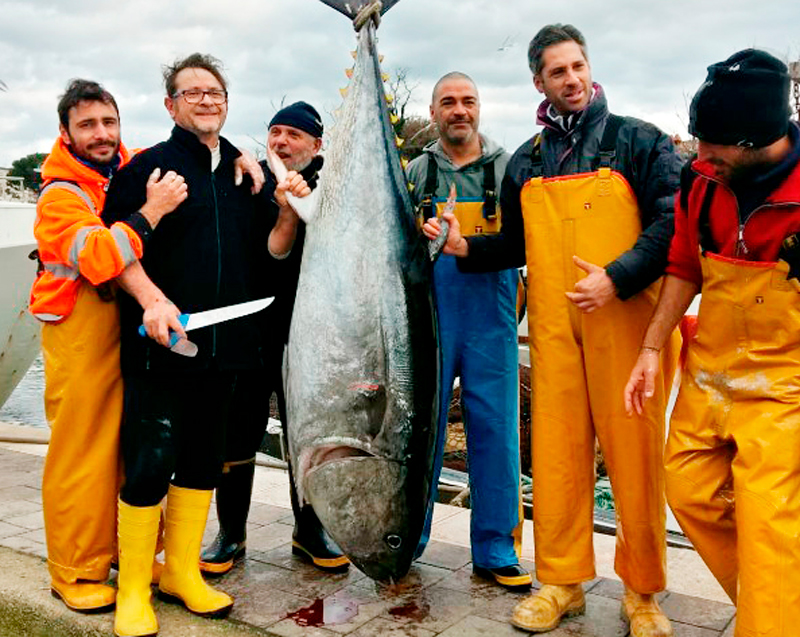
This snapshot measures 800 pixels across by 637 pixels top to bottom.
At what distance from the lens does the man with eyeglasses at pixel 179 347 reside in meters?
3.05

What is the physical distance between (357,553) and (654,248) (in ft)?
4.67

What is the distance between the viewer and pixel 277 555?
152 inches

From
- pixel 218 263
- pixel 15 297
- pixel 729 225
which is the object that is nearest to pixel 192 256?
pixel 218 263

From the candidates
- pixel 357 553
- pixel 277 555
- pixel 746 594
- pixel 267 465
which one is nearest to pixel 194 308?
pixel 357 553

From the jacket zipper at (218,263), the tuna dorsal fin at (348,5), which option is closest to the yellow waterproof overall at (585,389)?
the tuna dorsal fin at (348,5)

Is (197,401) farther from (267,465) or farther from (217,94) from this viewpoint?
(267,465)

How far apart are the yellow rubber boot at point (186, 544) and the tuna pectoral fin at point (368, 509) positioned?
1.99 ft

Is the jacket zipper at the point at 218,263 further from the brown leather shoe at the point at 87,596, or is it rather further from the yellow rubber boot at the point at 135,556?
the brown leather shoe at the point at 87,596

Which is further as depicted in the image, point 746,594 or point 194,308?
point 194,308

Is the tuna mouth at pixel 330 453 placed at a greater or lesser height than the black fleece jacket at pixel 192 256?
lesser

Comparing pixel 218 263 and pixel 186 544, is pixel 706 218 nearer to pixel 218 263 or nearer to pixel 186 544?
pixel 218 263

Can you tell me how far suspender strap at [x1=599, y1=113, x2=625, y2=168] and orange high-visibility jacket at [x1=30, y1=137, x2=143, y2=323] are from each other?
1624 millimetres

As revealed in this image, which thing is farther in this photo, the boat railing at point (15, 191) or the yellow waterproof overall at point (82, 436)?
the boat railing at point (15, 191)

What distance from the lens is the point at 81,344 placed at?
313cm
